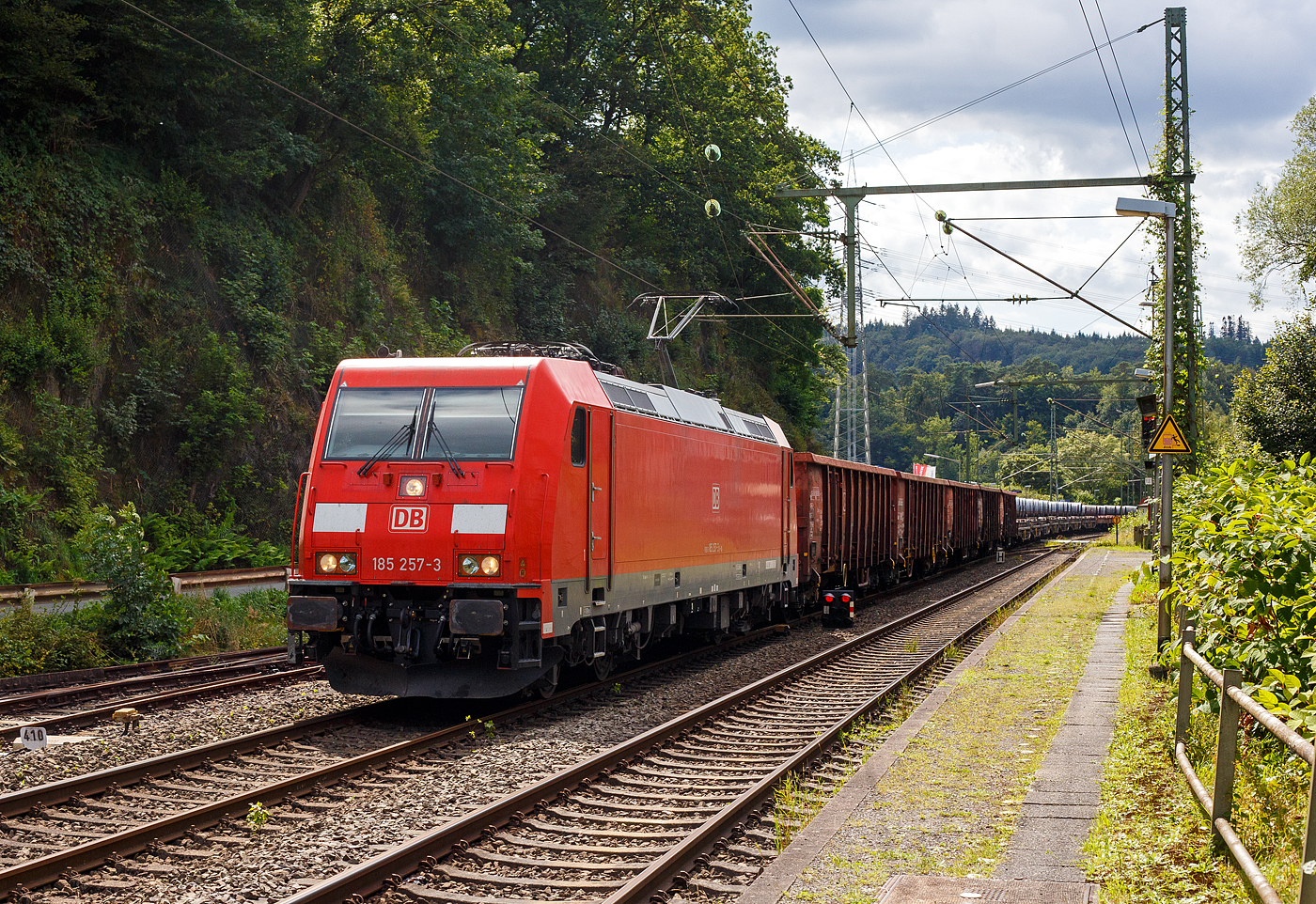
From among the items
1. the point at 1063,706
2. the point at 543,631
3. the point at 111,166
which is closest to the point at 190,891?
the point at 543,631

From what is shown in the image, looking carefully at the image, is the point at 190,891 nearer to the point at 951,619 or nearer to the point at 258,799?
the point at 258,799

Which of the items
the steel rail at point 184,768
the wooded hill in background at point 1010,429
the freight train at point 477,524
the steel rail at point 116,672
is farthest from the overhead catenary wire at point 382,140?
the wooded hill in background at point 1010,429

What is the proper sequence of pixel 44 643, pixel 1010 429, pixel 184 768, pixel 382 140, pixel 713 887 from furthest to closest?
pixel 1010 429, pixel 382 140, pixel 44 643, pixel 184 768, pixel 713 887

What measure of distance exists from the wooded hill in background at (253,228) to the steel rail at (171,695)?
641 centimetres

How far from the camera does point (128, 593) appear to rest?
15.6 metres

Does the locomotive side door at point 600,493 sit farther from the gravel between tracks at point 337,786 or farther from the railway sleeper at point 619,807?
the railway sleeper at point 619,807

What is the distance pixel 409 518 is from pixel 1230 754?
757cm

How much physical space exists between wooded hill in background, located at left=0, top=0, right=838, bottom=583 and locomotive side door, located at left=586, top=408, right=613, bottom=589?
33.5 feet

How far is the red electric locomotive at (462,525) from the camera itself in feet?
36.4

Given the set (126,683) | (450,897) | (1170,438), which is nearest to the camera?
(450,897)

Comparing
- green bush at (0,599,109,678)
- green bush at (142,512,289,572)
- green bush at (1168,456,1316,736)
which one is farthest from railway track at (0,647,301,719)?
green bush at (1168,456,1316,736)

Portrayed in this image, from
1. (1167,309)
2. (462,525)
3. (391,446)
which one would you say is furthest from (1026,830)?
(1167,309)

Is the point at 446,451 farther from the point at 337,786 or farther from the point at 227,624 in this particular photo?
the point at 227,624

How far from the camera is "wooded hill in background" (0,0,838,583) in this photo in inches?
834
